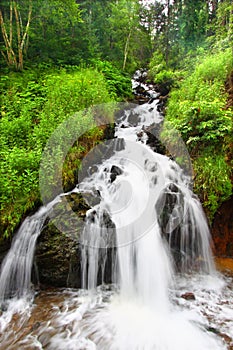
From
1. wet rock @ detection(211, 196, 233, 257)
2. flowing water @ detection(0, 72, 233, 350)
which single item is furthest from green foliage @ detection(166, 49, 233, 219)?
flowing water @ detection(0, 72, 233, 350)

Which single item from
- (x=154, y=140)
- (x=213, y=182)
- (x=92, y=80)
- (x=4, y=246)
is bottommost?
(x=4, y=246)

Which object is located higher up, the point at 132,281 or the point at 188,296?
the point at 132,281

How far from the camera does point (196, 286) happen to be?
4.42 metres

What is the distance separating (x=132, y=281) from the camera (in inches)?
172

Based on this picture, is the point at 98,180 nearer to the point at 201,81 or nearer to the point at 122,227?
the point at 122,227

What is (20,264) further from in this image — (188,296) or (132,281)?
(188,296)

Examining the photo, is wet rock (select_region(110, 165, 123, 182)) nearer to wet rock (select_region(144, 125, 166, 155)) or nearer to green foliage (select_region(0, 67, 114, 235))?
green foliage (select_region(0, 67, 114, 235))

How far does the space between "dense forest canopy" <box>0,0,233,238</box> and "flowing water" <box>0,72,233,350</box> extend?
0.71 metres

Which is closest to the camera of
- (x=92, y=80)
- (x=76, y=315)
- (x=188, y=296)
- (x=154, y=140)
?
(x=76, y=315)

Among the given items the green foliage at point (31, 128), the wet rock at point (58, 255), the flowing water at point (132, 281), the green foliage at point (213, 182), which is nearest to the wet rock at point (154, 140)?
the flowing water at point (132, 281)

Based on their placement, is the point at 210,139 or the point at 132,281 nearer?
the point at 132,281

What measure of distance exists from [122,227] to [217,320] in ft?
7.08

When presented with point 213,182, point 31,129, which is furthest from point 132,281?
point 31,129

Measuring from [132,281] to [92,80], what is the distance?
6.38 metres
